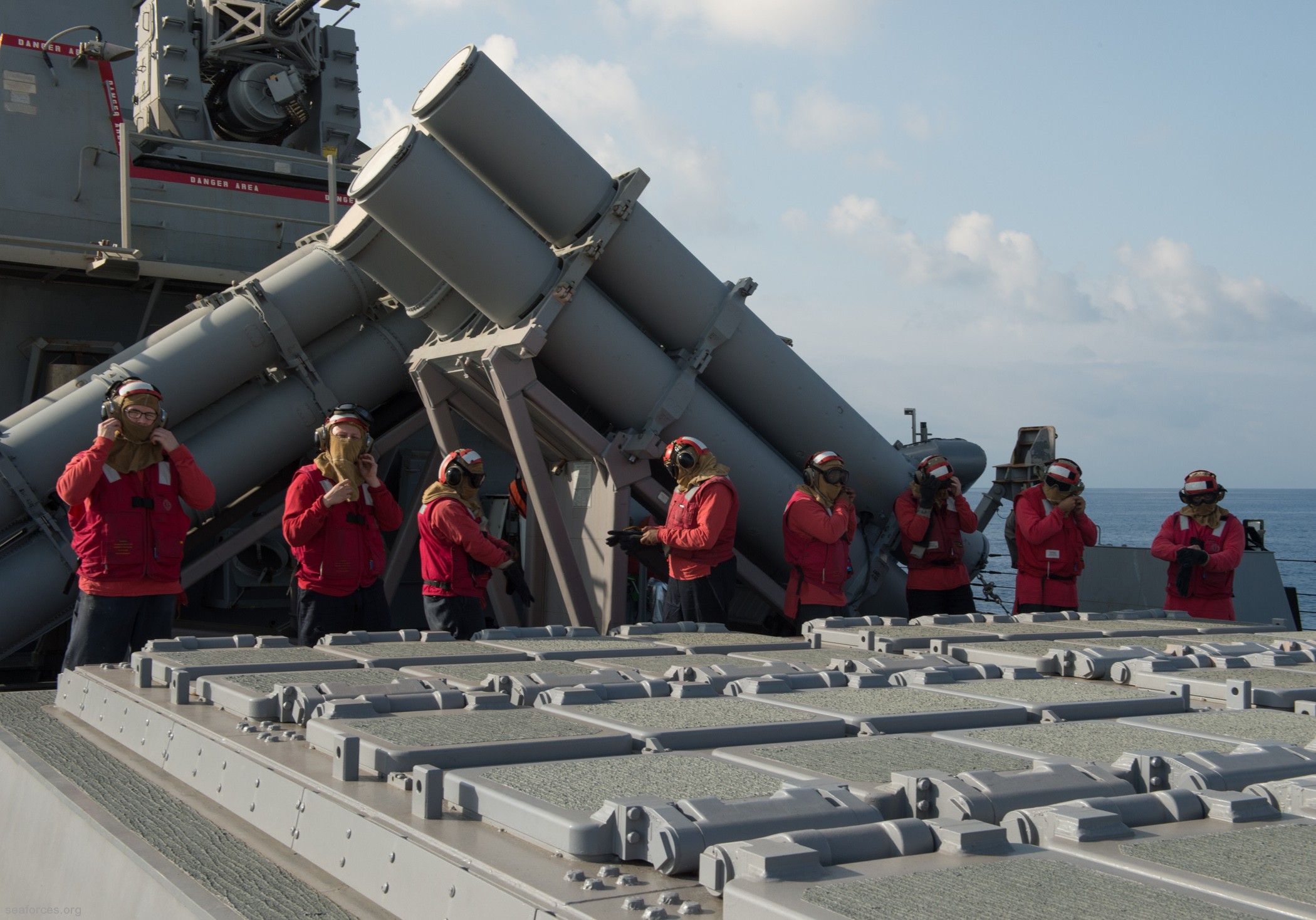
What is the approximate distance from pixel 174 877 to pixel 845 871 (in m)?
1.07

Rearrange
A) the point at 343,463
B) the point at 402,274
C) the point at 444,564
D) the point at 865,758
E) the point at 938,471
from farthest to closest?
the point at 938,471 → the point at 402,274 → the point at 444,564 → the point at 343,463 → the point at 865,758

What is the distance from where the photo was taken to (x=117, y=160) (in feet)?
29.4

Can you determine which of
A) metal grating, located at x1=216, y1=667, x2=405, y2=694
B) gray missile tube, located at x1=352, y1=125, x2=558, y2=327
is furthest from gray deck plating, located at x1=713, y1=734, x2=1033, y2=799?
gray missile tube, located at x1=352, y1=125, x2=558, y2=327

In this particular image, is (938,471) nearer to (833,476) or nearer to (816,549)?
(833,476)

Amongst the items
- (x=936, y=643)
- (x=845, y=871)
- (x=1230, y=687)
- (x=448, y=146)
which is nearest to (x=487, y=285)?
(x=448, y=146)

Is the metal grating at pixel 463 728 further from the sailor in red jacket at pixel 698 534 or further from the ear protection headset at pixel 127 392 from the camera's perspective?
the sailor in red jacket at pixel 698 534

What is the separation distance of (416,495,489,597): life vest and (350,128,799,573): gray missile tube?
1264 mm

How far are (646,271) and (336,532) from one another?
2.31 meters

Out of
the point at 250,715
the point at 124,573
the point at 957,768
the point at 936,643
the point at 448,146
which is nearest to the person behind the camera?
the point at 957,768

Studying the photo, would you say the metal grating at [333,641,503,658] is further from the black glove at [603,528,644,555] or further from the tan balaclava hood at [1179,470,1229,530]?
the tan balaclava hood at [1179,470,1229,530]

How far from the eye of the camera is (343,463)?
18.4 feet

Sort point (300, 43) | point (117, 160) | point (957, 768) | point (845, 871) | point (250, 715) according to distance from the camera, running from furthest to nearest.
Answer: point (300, 43) → point (117, 160) → point (250, 715) → point (957, 768) → point (845, 871)

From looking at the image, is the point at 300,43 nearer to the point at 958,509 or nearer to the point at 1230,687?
the point at 958,509

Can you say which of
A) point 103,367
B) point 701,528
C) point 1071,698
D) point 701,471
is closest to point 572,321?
point 701,471
